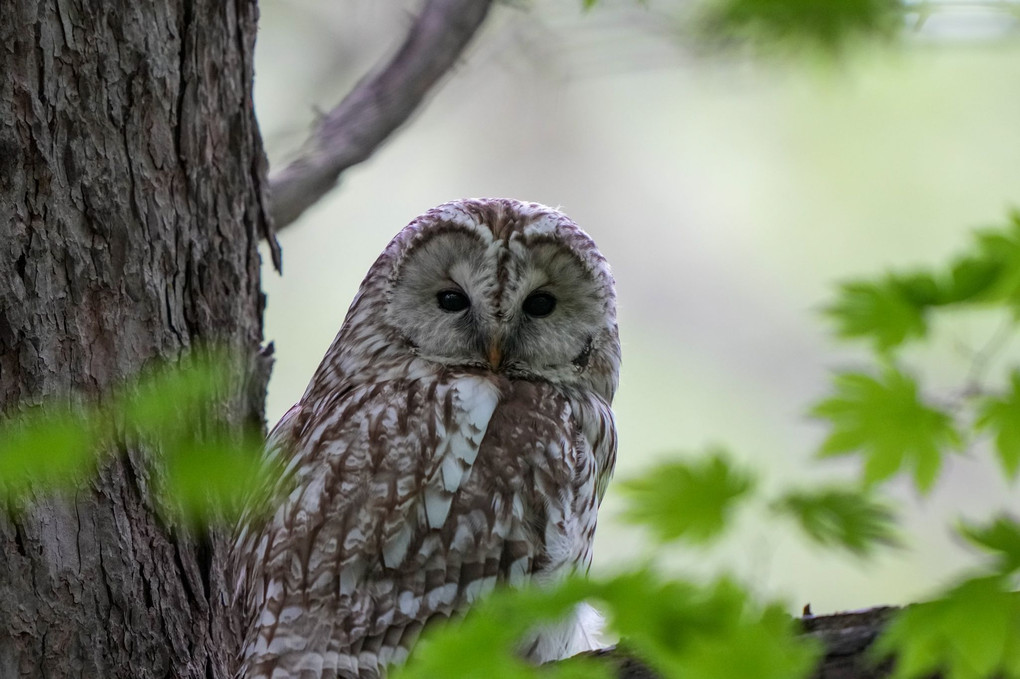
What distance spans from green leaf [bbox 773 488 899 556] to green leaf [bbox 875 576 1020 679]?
7 centimetres

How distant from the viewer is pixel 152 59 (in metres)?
2.33

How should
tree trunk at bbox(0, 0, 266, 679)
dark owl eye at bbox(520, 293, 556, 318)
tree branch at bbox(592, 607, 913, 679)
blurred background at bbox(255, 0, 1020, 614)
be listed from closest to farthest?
tree branch at bbox(592, 607, 913, 679)
tree trunk at bbox(0, 0, 266, 679)
dark owl eye at bbox(520, 293, 556, 318)
blurred background at bbox(255, 0, 1020, 614)

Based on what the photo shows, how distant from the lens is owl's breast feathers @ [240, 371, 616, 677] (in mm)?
2111

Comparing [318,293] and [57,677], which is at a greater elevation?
[318,293]

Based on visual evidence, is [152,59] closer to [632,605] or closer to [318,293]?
[632,605]

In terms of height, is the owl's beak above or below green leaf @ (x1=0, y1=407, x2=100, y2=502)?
above

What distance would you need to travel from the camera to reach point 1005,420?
1.07 metres

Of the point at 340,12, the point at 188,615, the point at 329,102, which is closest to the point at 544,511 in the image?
the point at 188,615

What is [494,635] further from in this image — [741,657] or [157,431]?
[157,431]

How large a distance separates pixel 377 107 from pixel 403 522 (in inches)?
55.4

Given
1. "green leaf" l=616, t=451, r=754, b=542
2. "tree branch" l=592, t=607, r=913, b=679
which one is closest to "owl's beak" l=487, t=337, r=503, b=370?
"tree branch" l=592, t=607, r=913, b=679

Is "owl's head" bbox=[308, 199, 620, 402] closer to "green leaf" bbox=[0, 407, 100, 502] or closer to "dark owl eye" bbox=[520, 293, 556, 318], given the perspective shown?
"dark owl eye" bbox=[520, 293, 556, 318]

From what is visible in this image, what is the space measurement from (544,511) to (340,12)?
3.54 meters

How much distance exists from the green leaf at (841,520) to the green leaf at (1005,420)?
0.12 meters
